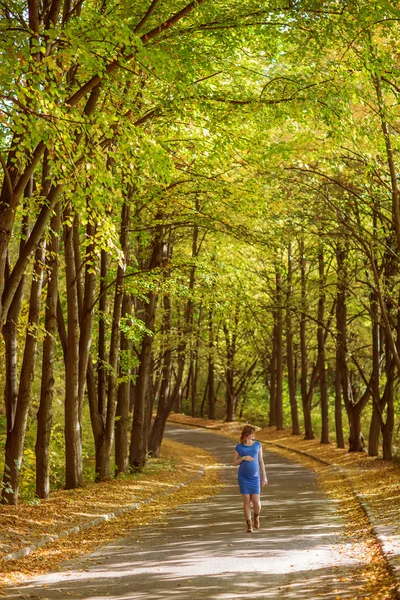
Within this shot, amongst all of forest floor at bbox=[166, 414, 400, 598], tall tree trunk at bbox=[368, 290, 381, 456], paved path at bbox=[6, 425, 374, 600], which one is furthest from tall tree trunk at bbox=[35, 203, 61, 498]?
tall tree trunk at bbox=[368, 290, 381, 456]

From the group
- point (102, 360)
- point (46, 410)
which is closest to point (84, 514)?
point (46, 410)

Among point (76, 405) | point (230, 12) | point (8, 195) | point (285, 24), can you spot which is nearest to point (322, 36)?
point (285, 24)

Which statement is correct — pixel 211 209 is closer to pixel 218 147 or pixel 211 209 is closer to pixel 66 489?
pixel 218 147

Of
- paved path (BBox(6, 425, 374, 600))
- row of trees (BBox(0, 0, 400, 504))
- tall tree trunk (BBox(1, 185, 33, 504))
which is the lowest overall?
paved path (BBox(6, 425, 374, 600))

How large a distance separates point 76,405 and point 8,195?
7.11 meters

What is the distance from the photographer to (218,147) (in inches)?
600

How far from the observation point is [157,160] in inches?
404

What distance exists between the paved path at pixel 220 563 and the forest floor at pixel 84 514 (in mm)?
389

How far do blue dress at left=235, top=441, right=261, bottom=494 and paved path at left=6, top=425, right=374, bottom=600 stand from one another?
0.67m

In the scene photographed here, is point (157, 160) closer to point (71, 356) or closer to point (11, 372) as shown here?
point (11, 372)

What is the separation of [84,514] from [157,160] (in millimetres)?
6651

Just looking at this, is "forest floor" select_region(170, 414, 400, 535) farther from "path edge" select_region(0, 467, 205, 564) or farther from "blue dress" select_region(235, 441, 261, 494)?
"path edge" select_region(0, 467, 205, 564)

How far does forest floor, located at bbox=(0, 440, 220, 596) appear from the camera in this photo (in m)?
9.80

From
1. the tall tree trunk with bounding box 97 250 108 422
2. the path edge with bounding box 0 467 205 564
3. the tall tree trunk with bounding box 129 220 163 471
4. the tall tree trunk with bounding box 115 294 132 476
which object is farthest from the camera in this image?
the tall tree trunk with bounding box 129 220 163 471
